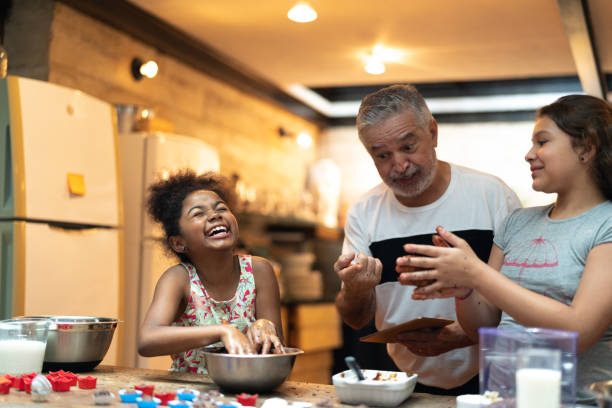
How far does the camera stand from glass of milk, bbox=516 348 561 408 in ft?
3.71

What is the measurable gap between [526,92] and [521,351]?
5234 millimetres

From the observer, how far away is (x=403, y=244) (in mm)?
2303

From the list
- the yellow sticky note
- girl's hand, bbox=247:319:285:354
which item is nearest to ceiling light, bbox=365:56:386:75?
the yellow sticky note

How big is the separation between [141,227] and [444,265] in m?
2.41

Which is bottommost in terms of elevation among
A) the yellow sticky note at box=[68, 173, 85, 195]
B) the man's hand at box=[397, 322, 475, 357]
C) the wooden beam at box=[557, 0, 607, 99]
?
the man's hand at box=[397, 322, 475, 357]

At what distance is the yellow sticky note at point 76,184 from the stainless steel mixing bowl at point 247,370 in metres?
1.69

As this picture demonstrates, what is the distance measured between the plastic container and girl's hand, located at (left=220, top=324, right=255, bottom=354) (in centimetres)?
60

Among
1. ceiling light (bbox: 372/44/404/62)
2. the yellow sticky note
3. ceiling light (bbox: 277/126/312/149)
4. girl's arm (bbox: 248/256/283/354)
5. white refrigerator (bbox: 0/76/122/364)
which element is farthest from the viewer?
ceiling light (bbox: 277/126/312/149)

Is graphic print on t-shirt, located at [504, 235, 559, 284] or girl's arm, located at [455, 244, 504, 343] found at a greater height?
graphic print on t-shirt, located at [504, 235, 559, 284]

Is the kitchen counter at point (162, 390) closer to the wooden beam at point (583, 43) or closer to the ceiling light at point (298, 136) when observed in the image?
the wooden beam at point (583, 43)

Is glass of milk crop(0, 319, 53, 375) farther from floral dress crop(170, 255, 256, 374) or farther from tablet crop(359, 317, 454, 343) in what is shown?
tablet crop(359, 317, 454, 343)

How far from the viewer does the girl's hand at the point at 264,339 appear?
65.4 inches

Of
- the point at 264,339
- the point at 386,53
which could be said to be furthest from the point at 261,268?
the point at 386,53

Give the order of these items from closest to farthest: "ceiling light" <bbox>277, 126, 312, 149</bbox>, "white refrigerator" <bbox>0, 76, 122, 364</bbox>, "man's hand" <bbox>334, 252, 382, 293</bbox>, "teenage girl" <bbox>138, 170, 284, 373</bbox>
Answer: "man's hand" <bbox>334, 252, 382, 293</bbox>, "teenage girl" <bbox>138, 170, 284, 373</bbox>, "white refrigerator" <bbox>0, 76, 122, 364</bbox>, "ceiling light" <bbox>277, 126, 312, 149</bbox>
